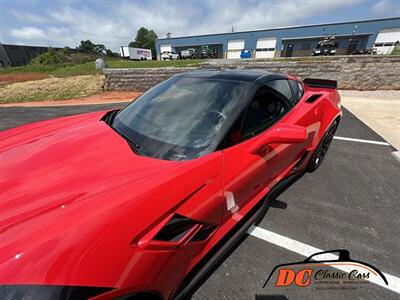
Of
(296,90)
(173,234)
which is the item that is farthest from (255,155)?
(296,90)

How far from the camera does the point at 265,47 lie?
3975 centimetres

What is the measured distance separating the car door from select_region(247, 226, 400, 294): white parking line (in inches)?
19.8

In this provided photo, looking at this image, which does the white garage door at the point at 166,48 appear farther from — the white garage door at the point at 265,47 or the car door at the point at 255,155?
the car door at the point at 255,155

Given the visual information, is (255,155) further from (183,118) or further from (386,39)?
(386,39)

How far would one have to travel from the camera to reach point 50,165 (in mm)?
1381

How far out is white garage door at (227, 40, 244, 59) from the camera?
4151cm

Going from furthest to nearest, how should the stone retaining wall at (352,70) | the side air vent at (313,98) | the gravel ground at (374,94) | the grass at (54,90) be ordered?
the grass at (54,90)
the stone retaining wall at (352,70)
the gravel ground at (374,94)
the side air vent at (313,98)

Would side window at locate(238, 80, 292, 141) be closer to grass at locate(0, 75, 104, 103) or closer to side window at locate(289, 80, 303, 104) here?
side window at locate(289, 80, 303, 104)

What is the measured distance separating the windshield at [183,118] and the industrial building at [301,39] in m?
40.6

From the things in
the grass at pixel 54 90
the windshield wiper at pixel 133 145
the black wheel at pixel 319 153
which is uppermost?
the windshield wiper at pixel 133 145

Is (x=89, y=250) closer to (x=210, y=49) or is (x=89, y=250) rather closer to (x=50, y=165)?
(x=50, y=165)

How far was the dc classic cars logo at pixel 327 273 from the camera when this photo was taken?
1666 millimetres

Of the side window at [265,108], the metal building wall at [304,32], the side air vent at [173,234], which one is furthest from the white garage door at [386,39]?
the side air vent at [173,234]

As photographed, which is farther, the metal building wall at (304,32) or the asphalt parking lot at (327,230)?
the metal building wall at (304,32)
